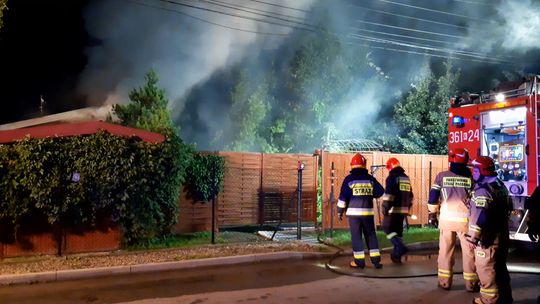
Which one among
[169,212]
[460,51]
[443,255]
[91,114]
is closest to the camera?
[443,255]

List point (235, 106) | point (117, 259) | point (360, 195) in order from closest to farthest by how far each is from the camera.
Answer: point (360, 195)
point (117, 259)
point (235, 106)

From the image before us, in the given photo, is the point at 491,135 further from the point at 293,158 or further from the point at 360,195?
the point at 293,158

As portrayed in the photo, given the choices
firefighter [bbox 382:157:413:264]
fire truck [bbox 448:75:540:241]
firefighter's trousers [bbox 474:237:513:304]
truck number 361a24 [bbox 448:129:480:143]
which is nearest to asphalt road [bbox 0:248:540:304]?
firefighter [bbox 382:157:413:264]

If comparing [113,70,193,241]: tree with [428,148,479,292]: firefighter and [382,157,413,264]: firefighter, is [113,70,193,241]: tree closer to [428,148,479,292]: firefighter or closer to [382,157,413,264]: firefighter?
[382,157,413,264]: firefighter

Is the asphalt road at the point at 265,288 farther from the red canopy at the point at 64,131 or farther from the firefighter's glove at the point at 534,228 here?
the red canopy at the point at 64,131

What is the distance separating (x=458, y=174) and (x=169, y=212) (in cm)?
585

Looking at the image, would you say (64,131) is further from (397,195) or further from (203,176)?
(397,195)

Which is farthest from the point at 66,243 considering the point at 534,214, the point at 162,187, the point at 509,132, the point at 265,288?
the point at 509,132

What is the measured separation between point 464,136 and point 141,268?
240 inches

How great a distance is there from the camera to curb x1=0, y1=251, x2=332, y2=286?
7.38 meters

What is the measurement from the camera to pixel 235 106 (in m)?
24.6

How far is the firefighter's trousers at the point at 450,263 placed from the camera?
630 cm

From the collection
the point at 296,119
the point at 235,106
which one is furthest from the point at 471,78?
the point at 235,106

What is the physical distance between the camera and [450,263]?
21.2 ft
